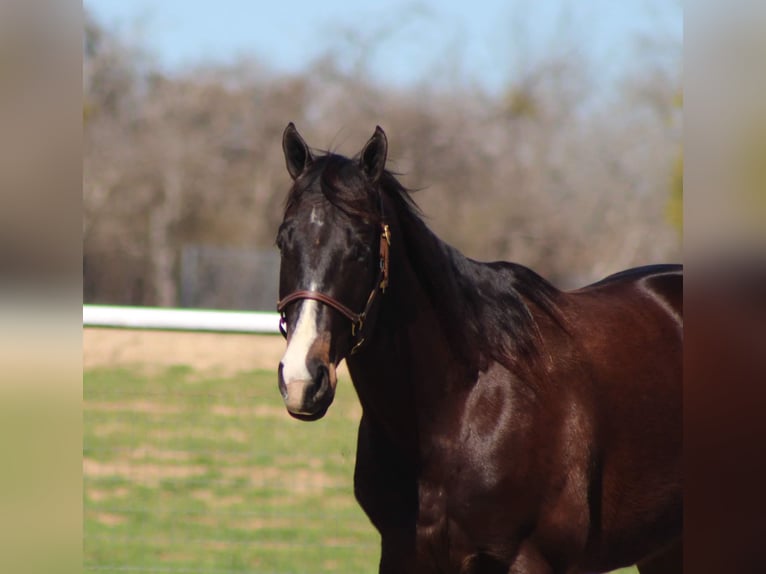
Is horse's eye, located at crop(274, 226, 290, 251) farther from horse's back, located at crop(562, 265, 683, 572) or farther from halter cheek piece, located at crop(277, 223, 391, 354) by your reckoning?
horse's back, located at crop(562, 265, 683, 572)

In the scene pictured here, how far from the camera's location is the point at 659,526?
3.47m

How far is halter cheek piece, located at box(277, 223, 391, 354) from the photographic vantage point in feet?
8.70

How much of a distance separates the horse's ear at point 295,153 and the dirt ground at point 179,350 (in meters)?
2.68

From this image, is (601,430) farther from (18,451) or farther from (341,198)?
(18,451)

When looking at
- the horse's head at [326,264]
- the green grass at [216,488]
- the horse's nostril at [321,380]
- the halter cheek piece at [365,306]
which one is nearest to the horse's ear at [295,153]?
the horse's head at [326,264]

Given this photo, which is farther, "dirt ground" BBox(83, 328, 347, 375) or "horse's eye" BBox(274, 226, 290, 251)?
"dirt ground" BBox(83, 328, 347, 375)

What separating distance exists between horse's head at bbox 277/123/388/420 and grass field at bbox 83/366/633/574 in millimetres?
2094

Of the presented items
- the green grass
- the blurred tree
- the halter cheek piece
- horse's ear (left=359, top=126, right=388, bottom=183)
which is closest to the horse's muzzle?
the halter cheek piece

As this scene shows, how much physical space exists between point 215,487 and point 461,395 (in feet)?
12.0

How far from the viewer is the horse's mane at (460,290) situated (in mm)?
2945

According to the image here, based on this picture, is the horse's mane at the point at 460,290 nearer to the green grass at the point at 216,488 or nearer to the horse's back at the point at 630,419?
the horse's back at the point at 630,419

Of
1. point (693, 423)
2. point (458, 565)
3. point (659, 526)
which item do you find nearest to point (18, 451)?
point (693, 423)

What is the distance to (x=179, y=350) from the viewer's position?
619 cm

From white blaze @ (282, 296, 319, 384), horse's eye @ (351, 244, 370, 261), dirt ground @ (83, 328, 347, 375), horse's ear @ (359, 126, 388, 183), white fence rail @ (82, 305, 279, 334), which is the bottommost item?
dirt ground @ (83, 328, 347, 375)
